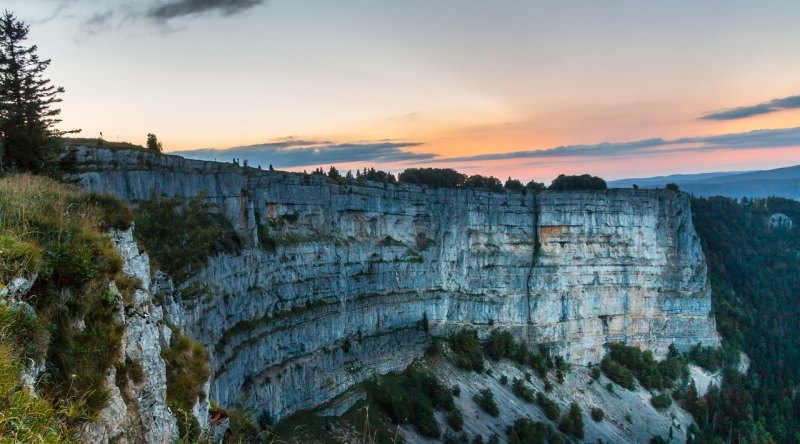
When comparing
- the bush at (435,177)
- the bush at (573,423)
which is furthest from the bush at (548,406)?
the bush at (435,177)

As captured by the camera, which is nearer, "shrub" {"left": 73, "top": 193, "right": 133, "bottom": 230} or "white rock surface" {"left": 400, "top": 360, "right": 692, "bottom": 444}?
"shrub" {"left": 73, "top": 193, "right": 133, "bottom": 230}

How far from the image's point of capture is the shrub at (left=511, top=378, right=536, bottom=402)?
2308 inches

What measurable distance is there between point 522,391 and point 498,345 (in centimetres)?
709

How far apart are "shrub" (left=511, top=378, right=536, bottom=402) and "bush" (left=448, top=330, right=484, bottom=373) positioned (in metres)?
4.26

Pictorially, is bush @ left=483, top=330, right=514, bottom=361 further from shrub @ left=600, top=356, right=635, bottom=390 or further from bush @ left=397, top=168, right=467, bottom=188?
bush @ left=397, top=168, right=467, bottom=188

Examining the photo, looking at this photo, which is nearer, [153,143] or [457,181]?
[153,143]

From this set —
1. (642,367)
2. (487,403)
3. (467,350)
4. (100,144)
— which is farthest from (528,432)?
(100,144)

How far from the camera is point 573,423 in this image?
187 feet

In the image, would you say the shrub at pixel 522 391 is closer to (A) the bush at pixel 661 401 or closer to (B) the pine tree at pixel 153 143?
(A) the bush at pixel 661 401

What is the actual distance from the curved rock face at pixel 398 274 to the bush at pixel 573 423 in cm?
1301

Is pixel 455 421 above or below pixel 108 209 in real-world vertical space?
below

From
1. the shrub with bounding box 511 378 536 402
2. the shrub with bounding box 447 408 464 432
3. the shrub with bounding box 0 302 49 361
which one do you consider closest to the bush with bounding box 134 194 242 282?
the shrub with bounding box 0 302 49 361

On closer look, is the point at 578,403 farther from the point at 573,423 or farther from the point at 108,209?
the point at 108,209

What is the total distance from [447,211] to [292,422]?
3480 centimetres
